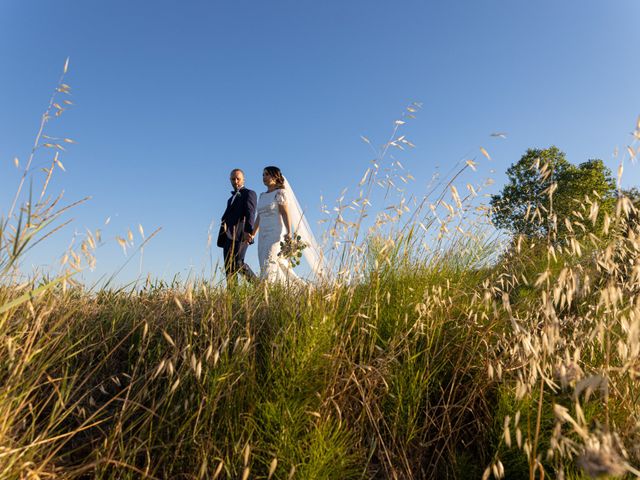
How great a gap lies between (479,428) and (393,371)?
54 centimetres

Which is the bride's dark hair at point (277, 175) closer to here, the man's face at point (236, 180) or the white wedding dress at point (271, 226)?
the white wedding dress at point (271, 226)

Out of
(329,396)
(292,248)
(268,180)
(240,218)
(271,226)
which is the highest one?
(268,180)

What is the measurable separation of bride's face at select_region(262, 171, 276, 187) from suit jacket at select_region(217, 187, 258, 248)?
0.27 metres

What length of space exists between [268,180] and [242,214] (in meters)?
0.69

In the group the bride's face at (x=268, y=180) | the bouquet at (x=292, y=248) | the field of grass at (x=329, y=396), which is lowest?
the field of grass at (x=329, y=396)

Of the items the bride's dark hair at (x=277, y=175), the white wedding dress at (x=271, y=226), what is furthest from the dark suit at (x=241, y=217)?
the bride's dark hair at (x=277, y=175)

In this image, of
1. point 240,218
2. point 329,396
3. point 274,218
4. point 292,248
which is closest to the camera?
point 329,396

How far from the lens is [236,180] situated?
7.31 meters

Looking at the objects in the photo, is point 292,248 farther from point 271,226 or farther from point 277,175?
point 277,175

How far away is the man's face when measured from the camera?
7.32 meters

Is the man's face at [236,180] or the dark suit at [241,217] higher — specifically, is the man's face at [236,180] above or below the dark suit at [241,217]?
above

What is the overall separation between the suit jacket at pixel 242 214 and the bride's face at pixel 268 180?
27 centimetres

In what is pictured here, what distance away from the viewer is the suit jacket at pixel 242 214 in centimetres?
689

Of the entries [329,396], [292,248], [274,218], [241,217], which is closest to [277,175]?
[274,218]
